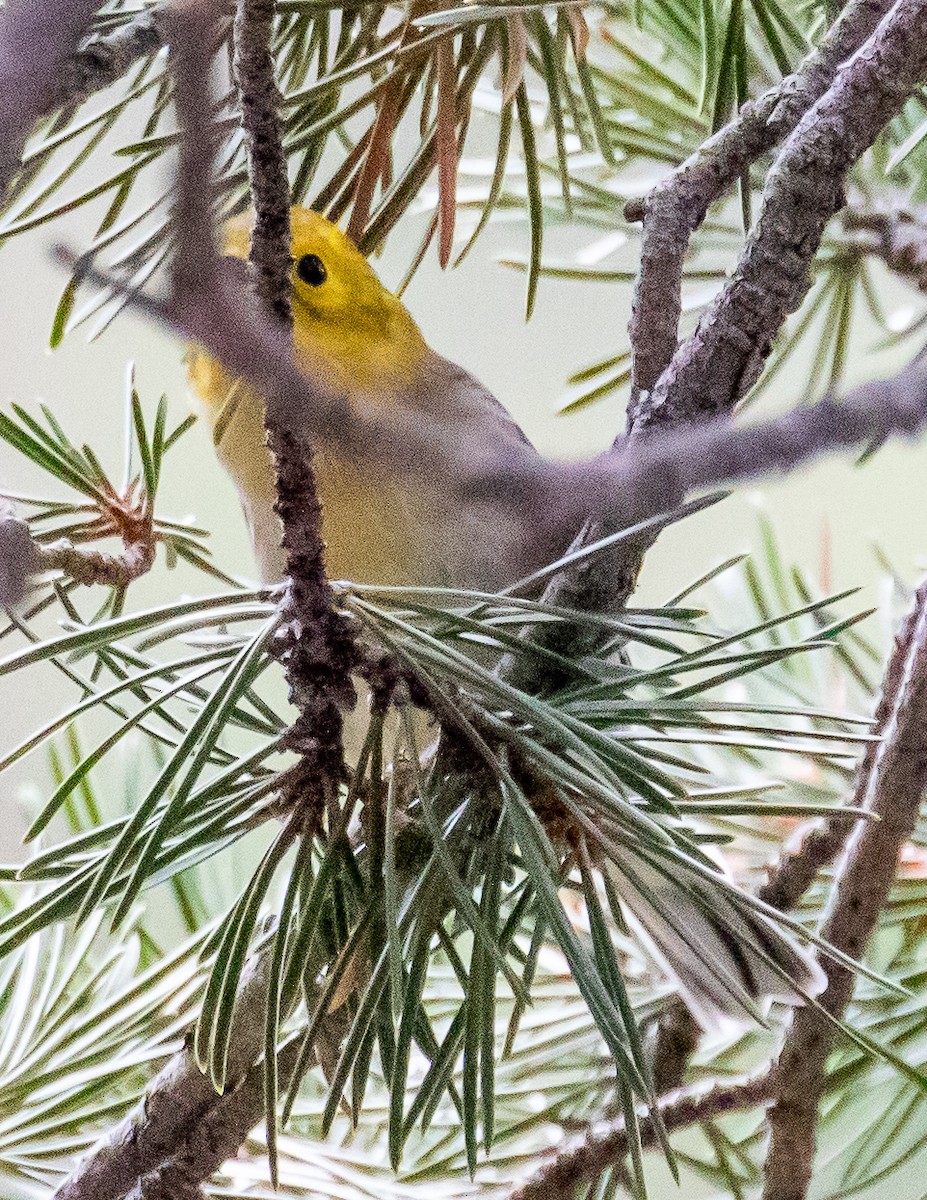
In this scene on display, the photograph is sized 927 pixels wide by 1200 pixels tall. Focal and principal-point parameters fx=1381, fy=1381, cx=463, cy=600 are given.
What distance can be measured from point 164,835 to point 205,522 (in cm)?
127

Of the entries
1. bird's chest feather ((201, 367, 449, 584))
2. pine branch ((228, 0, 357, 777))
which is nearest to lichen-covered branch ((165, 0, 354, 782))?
pine branch ((228, 0, 357, 777))

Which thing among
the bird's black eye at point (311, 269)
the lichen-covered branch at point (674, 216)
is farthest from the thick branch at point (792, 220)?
the bird's black eye at point (311, 269)

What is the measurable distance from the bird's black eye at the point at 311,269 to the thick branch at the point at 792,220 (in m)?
0.29

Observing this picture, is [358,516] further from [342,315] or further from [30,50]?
[30,50]

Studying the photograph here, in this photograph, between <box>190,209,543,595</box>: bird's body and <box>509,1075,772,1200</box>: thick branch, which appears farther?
<box>190,209,543,595</box>: bird's body

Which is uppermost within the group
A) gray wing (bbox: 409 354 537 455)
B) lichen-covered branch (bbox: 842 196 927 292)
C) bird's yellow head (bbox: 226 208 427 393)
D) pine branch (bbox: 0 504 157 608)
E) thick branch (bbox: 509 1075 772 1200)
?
bird's yellow head (bbox: 226 208 427 393)

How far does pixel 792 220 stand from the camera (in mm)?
325

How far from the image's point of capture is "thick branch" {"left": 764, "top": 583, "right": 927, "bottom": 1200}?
0.42 m

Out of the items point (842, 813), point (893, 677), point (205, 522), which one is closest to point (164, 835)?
point (842, 813)

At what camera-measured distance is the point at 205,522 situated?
1533 millimetres

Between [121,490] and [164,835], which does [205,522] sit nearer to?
[121,490]

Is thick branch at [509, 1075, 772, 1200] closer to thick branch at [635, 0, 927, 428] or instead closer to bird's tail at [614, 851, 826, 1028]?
bird's tail at [614, 851, 826, 1028]

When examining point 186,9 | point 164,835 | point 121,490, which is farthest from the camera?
point 121,490

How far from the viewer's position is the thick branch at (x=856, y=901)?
1.38ft
